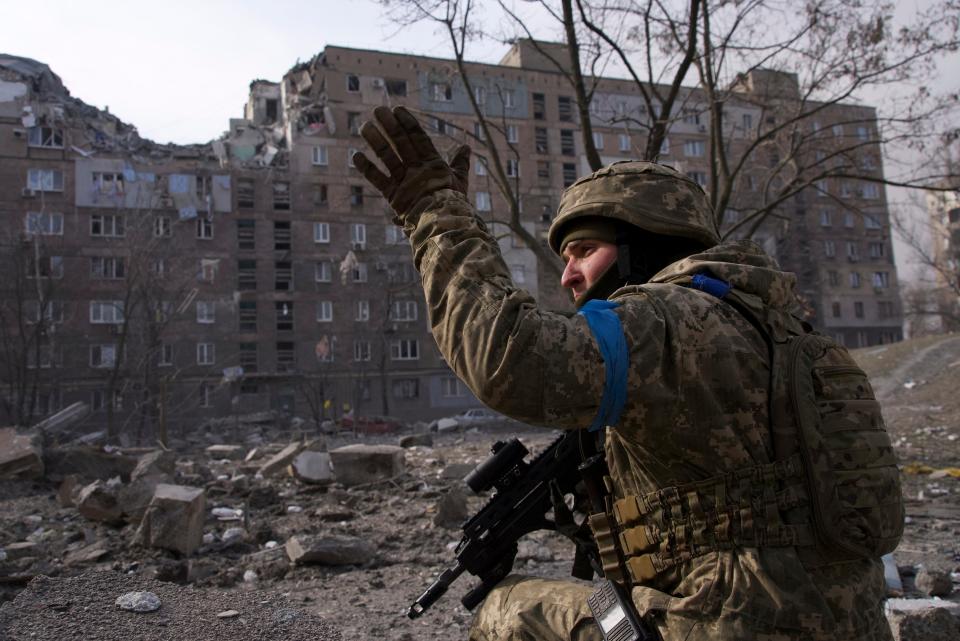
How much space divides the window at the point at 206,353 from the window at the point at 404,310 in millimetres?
8428

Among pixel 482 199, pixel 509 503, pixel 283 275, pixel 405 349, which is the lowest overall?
pixel 509 503

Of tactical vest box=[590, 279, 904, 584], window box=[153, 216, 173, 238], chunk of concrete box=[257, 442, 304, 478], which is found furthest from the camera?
window box=[153, 216, 173, 238]

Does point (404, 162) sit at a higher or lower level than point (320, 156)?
lower

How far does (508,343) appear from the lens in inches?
51.9

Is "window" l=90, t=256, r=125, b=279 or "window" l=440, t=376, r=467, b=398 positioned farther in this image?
"window" l=440, t=376, r=467, b=398

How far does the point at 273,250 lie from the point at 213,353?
5.62m

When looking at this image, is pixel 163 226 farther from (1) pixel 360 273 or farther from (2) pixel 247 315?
(1) pixel 360 273

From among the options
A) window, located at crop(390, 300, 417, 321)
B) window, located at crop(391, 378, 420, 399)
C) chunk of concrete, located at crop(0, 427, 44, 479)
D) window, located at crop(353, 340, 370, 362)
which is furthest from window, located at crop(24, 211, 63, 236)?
chunk of concrete, located at crop(0, 427, 44, 479)

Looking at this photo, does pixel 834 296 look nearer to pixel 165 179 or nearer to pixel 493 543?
pixel 165 179

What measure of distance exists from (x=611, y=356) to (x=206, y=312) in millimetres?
33150

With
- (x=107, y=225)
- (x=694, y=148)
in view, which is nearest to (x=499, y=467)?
(x=107, y=225)

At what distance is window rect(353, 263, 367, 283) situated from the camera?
114 feet

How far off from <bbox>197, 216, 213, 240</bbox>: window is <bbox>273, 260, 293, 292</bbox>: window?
320cm

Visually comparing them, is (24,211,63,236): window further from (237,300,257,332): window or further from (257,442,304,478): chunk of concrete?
(257,442,304,478): chunk of concrete
